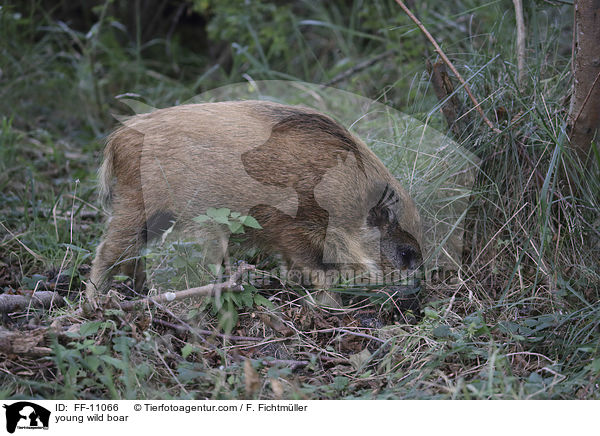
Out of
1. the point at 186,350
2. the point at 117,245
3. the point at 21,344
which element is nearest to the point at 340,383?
the point at 186,350

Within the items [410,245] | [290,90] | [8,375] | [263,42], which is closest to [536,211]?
[410,245]

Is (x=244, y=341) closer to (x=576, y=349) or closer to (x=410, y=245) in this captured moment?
(x=410, y=245)

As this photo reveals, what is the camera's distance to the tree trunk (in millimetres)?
3125

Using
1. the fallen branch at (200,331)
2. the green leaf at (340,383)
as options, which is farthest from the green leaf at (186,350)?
the green leaf at (340,383)

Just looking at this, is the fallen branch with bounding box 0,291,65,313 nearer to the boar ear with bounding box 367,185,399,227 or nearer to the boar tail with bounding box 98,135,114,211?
the boar tail with bounding box 98,135,114,211

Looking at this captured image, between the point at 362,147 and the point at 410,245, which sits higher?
the point at 362,147

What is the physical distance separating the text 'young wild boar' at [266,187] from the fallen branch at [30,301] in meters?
0.20

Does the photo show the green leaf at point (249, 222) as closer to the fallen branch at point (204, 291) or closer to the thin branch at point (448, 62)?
the fallen branch at point (204, 291)

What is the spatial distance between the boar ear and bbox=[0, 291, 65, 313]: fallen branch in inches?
75.3

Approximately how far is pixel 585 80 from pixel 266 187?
1889 mm

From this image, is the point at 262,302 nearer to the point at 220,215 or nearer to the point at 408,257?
the point at 220,215

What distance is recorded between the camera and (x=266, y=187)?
3.44 meters

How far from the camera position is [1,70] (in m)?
6.08

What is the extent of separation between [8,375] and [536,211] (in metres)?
2.90
